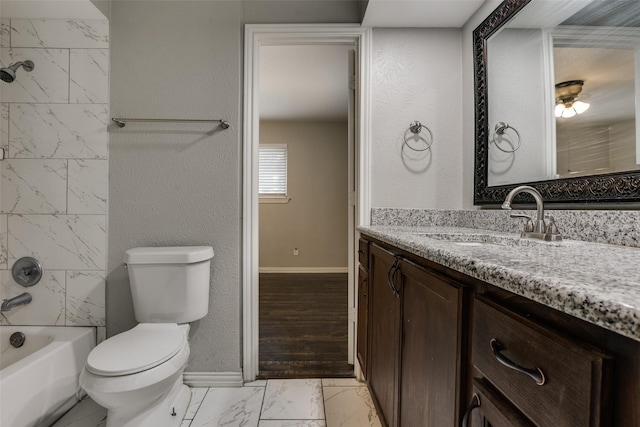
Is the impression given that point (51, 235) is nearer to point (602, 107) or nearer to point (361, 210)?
point (361, 210)

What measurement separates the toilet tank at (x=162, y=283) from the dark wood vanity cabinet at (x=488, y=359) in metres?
1.05

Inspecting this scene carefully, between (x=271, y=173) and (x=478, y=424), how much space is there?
13.9 ft

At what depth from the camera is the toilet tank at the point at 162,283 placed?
4.96 ft

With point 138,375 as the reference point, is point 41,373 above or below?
below

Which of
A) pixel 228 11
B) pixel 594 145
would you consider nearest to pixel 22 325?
pixel 228 11

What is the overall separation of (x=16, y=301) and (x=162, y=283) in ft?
2.87

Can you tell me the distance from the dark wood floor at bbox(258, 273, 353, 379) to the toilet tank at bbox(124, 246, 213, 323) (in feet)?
2.31

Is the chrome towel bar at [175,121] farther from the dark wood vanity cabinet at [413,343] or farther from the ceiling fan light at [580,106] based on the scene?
the ceiling fan light at [580,106]

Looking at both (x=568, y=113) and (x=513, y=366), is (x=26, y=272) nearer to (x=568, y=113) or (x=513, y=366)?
(x=513, y=366)

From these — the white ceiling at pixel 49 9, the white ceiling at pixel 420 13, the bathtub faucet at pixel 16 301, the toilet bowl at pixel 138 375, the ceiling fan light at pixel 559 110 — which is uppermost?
the white ceiling at pixel 420 13

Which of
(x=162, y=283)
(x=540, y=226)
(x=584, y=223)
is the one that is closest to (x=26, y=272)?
(x=162, y=283)

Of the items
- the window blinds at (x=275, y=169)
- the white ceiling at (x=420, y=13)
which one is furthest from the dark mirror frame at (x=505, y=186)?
the window blinds at (x=275, y=169)

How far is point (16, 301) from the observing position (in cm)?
159

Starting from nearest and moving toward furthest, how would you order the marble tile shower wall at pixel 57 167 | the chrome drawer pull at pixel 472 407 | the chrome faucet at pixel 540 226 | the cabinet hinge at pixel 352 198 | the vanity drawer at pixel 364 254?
the chrome drawer pull at pixel 472 407 < the chrome faucet at pixel 540 226 < the vanity drawer at pixel 364 254 < the marble tile shower wall at pixel 57 167 < the cabinet hinge at pixel 352 198
